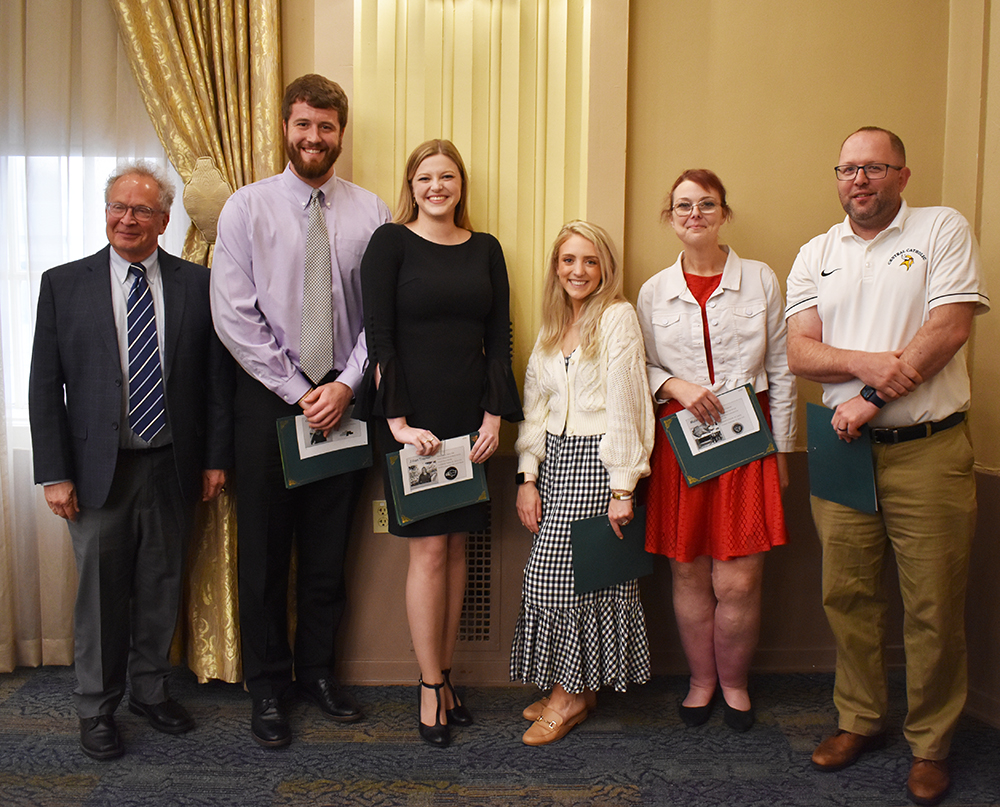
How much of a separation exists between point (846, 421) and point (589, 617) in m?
0.96

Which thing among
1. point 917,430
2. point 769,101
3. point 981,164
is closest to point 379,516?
point 917,430

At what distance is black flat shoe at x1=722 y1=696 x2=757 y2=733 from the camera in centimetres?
226

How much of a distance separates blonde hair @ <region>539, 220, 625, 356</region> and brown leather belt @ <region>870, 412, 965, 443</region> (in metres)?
0.86

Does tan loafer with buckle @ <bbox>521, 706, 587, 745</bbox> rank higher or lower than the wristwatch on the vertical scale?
lower

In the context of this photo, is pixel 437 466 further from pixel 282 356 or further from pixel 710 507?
pixel 710 507

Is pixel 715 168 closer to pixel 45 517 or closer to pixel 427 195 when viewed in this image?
pixel 427 195

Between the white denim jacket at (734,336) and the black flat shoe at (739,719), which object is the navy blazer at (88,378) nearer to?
the white denim jacket at (734,336)

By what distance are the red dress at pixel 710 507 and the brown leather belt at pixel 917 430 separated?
13.7 inches

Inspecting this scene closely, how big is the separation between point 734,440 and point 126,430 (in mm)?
1894

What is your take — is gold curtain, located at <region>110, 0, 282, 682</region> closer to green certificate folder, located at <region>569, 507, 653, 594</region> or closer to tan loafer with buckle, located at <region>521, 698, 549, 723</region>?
tan loafer with buckle, located at <region>521, 698, 549, 723</region>

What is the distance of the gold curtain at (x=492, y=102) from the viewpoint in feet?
8.18

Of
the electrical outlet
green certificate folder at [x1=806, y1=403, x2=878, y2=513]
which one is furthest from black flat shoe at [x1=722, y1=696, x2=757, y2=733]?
the electrical outlet

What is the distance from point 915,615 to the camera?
6.43 ft

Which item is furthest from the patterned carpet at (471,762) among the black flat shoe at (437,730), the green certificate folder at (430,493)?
the green certificate folder at (430,493)
